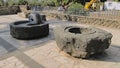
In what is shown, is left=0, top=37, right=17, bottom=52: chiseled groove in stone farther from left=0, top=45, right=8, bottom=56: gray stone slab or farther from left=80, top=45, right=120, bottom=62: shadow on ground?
left=80, top=45, right=120, bottom=62: shadow on ground

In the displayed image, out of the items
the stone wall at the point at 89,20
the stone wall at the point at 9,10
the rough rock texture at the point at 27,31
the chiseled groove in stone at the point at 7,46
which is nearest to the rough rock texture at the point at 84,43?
the chiseled groove in stone at the point at 7,46

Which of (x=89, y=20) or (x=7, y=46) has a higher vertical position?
(x=89, y=20)

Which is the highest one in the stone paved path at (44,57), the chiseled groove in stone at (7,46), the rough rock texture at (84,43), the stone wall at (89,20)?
the stone wall at (89,20)

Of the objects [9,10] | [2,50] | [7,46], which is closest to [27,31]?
[7,46]

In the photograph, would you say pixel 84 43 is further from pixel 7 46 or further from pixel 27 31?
pixel 7 46

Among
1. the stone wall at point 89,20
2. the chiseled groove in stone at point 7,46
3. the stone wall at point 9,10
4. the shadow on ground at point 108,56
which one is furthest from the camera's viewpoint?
the stone wall at point 9,10

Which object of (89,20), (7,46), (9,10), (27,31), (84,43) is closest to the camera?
(84,43)

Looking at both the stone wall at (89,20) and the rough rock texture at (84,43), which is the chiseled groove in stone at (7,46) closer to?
the rough rock texture at (84,43)

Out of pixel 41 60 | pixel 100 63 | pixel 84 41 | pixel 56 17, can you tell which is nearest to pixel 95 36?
pixel 84 41

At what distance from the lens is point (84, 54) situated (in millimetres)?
4445

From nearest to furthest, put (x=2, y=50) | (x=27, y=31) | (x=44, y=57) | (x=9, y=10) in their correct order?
1. (x=44, y=57)
2. (x=2, y=50)
3. (x=27, y=31)
4. (x=9, y=10)

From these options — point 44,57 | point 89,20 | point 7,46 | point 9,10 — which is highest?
point 9,10

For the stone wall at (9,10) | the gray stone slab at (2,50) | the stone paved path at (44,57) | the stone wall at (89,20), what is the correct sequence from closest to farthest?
1. the stone paved path at (44,57)
2. the gray stone slab at (2,50)
3. the stone wall at (89,20)
4. the stone wall at (9,10)

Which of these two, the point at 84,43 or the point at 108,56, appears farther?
the point at 108,56
